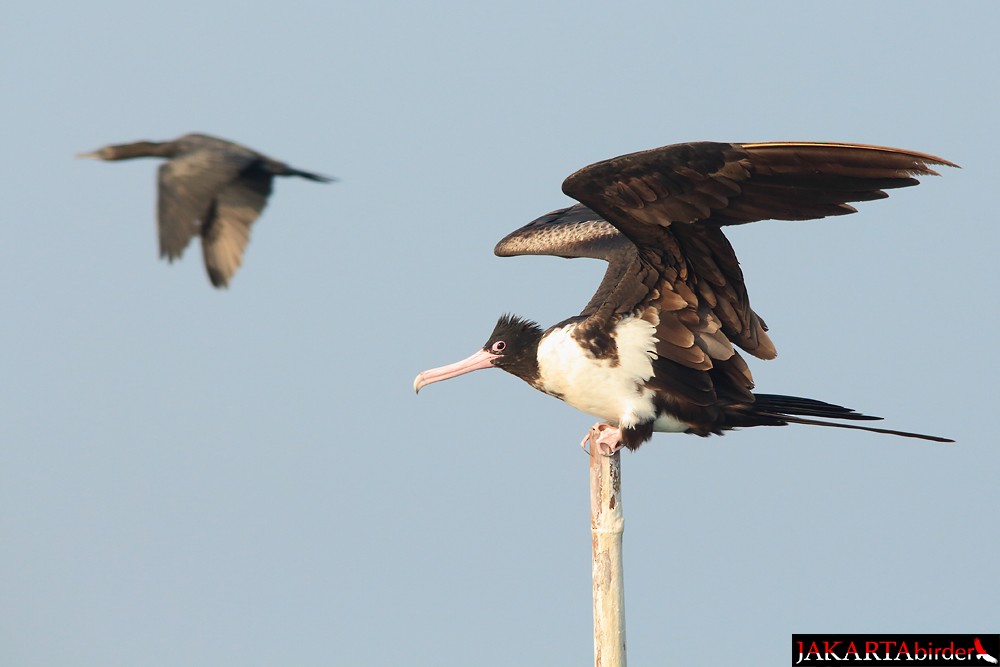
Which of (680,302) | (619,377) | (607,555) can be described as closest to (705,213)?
(680,302)

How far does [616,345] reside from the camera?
8.78 metres

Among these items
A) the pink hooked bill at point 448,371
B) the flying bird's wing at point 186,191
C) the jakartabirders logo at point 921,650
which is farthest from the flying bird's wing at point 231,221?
the jakartabirders logo at point 921,650

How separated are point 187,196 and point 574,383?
7.80ft

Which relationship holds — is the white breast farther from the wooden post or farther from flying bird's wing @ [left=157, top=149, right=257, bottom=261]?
flying bird's wing @ [left=157, top=149, right=257, bottom=261]

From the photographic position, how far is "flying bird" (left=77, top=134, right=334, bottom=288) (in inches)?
340

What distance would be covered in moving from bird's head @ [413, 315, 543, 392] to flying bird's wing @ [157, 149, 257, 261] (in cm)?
172

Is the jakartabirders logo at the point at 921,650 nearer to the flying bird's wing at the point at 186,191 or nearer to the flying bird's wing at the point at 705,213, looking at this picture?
the flying bird's wing at the point at 705,213

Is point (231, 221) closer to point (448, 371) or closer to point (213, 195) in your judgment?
point (213, 195)

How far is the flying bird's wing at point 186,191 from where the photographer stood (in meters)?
8.62

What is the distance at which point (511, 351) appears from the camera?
932 cm

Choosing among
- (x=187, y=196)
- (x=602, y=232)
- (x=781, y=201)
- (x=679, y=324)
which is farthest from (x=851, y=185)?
(x=187, y=196)

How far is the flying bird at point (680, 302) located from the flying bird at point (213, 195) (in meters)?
1.46

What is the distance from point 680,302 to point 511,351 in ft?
3.77

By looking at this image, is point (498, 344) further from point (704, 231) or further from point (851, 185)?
point (851, 185)
